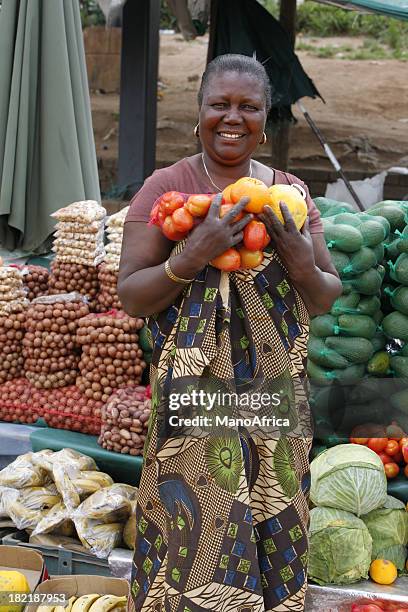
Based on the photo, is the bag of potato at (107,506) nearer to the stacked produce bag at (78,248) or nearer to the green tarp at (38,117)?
the stacked produce bag at (78,248)

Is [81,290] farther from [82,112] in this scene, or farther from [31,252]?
[82,112]

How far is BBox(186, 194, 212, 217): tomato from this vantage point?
1.91 meters

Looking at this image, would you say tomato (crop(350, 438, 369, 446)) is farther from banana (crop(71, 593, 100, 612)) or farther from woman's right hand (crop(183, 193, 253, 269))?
woman's right hand (crop(183, 193, 253, 269))

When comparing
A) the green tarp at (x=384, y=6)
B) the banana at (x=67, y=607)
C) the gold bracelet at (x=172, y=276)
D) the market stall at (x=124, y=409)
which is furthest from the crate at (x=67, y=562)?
the green tarp at (x=384, y=6)

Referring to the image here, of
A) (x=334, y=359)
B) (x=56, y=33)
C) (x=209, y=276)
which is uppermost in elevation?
(x=56, y=33)

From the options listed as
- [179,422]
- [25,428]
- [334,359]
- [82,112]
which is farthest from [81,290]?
[179,422]

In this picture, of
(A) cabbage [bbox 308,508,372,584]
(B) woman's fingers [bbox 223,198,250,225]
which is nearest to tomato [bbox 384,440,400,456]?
(A) cabbage [bbox 308,508,372,584]

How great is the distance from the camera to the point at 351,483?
3.25 metres

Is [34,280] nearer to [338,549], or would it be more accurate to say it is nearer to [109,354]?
[109,354]

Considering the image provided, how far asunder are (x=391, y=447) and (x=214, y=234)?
2.05 metres

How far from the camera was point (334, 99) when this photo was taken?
1447 cm

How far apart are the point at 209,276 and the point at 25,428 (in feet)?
7.47

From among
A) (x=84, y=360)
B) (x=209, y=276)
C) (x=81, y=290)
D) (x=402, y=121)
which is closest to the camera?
(x=209, y=276)

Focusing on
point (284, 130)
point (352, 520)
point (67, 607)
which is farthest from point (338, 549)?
point (284, 130)
